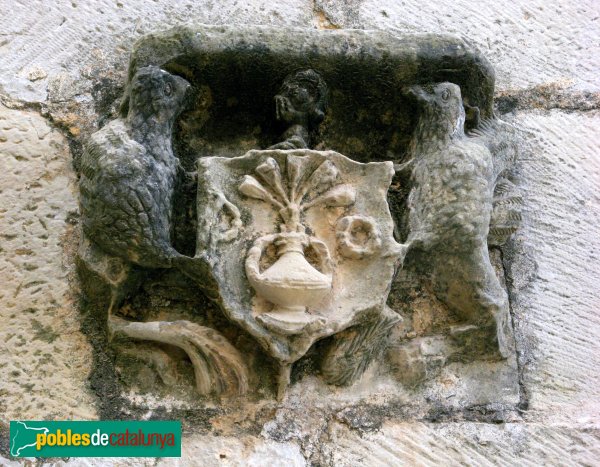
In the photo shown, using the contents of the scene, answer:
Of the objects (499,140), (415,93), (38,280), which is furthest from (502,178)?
(38,280)

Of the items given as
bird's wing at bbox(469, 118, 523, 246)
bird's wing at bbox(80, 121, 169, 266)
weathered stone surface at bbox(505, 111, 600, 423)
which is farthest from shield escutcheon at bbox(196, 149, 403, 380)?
weathered stone surface at bbox(505, 111, 600, 423)

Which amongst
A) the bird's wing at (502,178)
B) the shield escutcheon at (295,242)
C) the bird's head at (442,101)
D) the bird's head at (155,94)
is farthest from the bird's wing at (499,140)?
the bird's head at (155,94)

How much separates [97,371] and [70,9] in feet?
3.75

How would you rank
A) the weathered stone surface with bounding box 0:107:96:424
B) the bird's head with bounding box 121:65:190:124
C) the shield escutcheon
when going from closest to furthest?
1. the shield escutcheon
2. the weathered stone surface with bounding box 0:107:96:424
3. the bird's head with bounding box 121:65:190:124

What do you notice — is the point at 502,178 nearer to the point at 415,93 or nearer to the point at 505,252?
the point at 505,252

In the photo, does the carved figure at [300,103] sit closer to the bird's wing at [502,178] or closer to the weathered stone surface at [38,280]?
the bird's wing at [502,178]

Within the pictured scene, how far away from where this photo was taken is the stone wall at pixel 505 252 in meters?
1.92

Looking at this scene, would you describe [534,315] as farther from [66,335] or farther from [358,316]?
[66,335]

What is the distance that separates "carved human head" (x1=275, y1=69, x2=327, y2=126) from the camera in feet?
6.98

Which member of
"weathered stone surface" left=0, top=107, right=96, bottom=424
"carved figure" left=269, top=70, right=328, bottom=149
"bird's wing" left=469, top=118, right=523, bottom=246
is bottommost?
"weathered stone surface" left=0, top=107, right=96, bottom=424

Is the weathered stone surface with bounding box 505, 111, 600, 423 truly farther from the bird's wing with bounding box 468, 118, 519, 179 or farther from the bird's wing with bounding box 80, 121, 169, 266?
the bird's wing with bounding box 80, 121, 169, 266

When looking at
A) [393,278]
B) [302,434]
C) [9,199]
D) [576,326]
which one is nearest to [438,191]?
[393,278]

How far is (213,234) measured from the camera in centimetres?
188

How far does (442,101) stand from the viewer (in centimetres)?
216
